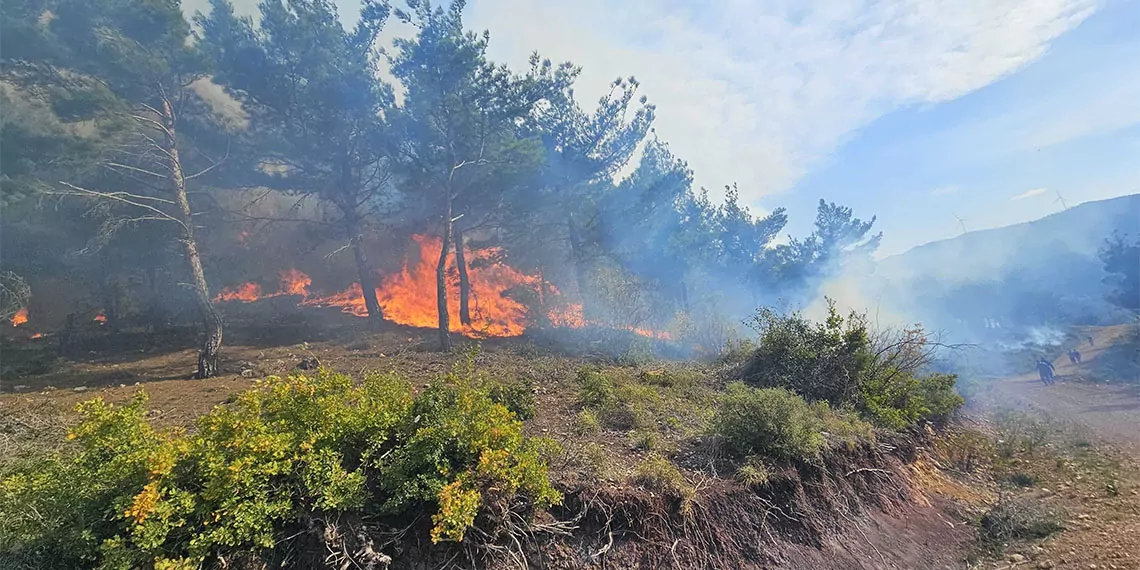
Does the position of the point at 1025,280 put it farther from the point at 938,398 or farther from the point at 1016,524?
the point at 1016,524

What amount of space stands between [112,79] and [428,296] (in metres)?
14.5

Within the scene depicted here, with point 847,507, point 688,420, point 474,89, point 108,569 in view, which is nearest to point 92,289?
point 474,89

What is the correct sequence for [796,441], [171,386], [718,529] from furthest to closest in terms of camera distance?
[171,386] < [796,441] < [718,529]

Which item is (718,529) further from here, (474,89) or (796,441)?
(474,89)

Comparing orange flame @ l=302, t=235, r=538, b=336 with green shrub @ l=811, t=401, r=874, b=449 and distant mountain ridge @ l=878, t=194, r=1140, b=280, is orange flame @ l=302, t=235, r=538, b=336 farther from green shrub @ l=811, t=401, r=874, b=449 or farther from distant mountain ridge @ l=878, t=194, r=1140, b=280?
distant mountain ridge @ l=878, t=194, r=1140, b=280

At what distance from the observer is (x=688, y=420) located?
363 inches

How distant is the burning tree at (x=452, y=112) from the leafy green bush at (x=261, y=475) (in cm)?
1271

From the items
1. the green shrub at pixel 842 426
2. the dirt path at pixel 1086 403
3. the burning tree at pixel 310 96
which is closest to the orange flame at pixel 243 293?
the burning tree at pixel 310 96

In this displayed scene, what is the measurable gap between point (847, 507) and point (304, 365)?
14479mm

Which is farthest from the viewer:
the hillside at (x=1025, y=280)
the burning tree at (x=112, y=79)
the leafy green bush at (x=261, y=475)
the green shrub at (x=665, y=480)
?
the hillside at (x=1025, y=280)

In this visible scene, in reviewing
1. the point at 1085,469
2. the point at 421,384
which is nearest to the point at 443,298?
the point at 421,384

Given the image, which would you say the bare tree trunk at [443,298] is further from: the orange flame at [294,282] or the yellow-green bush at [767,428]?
the yellow-green bush at [767,428]

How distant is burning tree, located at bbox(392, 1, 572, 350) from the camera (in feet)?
58.2

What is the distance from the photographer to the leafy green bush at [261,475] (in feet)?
12.5
